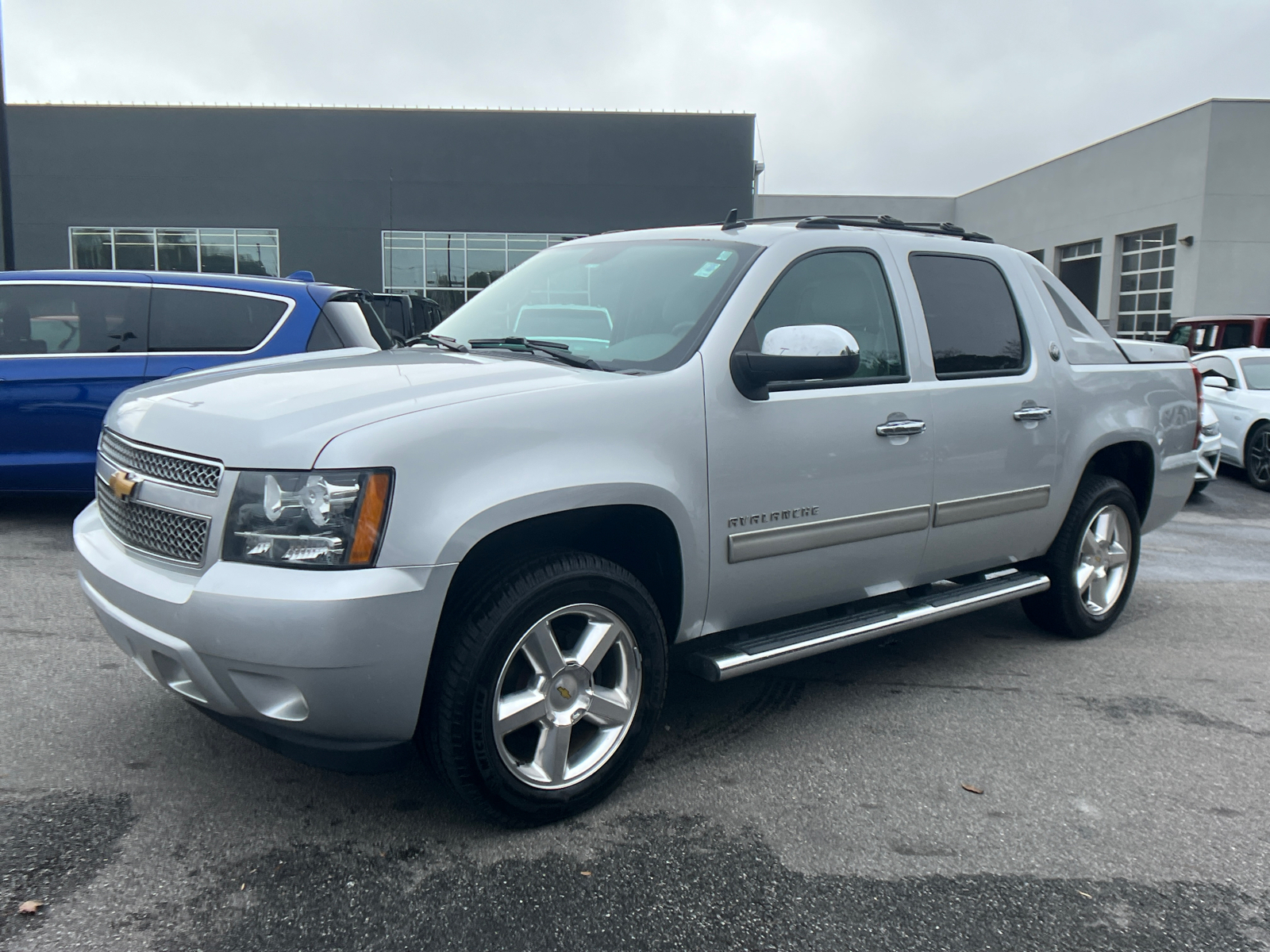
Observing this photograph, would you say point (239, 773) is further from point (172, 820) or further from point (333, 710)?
point (333, 710)

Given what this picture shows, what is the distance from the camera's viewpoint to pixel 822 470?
11.8 feet

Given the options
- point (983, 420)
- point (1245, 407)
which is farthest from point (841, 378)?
point (1245, 407)

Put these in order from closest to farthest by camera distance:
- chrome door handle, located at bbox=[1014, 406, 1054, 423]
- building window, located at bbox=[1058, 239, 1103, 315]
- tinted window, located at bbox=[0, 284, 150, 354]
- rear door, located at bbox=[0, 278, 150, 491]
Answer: chrome door handle, located at bbox=[1014, 406, 1054, 423] → rear door, located at bbox=[0, 278, 150, 491] → tinted window, located at bbox=[0, 284, 150, 354] → building window, located at bbox=[1058, 239, 1103, 315]

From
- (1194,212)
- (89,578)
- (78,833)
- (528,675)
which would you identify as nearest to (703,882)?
(528,675)

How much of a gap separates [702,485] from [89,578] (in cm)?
189

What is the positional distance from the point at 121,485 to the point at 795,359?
6.80ft

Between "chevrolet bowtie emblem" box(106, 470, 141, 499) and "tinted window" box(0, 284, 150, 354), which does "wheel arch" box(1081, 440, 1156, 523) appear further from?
Result: "tinted window" box(0, 284, 150, 354)

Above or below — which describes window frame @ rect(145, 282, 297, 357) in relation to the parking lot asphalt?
above

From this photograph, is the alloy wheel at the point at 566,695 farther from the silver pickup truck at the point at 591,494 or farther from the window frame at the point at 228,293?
the window frame at the point at 228,293

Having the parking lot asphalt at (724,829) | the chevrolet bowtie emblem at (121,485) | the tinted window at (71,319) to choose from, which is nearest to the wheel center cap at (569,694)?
the parking lot asphalt at (724,829)

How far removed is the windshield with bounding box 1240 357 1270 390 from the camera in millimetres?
11781

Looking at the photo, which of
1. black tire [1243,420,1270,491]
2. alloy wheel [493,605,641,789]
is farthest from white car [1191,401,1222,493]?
alloy wheel [493,605,641,789]

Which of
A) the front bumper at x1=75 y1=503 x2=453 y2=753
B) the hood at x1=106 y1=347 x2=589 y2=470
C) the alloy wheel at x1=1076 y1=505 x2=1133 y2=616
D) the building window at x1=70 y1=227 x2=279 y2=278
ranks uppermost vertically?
the building window at x1=70 y1=227 x2=279 y2=278

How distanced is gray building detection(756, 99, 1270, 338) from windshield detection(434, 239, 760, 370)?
2758 centimetres
